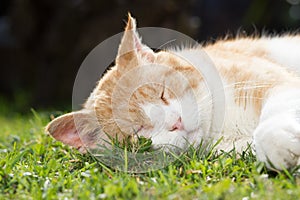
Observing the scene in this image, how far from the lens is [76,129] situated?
2828mm

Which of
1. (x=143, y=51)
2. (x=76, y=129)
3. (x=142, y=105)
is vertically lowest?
(x=76, y=129)

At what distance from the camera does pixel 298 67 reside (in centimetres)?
333

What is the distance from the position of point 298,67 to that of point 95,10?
3.72 m

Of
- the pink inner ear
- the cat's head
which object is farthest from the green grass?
the pink inner ear

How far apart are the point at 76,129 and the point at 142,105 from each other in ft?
1.32

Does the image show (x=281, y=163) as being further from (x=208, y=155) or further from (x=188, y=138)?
(x=188, y=138)

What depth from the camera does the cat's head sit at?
2674mm

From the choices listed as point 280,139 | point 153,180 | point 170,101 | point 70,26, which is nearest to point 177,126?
point 170,101

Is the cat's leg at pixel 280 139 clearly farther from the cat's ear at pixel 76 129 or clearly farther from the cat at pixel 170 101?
the cat's ear at pixel 76 129

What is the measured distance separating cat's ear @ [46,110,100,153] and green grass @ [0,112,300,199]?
4.3 inches

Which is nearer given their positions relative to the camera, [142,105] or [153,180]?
[153,180]

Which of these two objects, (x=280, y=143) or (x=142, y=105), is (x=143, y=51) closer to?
(x=142, y=105)

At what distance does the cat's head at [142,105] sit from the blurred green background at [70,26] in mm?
2857

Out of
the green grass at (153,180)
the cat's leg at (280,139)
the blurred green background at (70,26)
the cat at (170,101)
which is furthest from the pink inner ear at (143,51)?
the blurred green background at (70,26)
